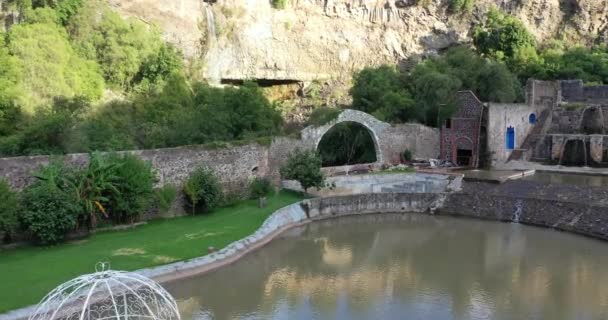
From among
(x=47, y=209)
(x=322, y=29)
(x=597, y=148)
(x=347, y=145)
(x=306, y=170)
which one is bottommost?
(x=47, y=209)

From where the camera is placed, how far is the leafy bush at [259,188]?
22469 millimetres

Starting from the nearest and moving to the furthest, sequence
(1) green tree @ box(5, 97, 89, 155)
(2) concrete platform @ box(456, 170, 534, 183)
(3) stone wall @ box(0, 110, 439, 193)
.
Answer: (3) stone wall @ box(0, 110, 439, 193)
(1) green tree @ box(5, 97, 89, 155)
(2) concrete platform @ box(456, 170, 534, 183)

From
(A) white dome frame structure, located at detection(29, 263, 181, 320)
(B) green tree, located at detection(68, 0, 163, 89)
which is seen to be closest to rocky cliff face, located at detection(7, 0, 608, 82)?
(B) green tree, located at detection(68, 0, 163, 89)

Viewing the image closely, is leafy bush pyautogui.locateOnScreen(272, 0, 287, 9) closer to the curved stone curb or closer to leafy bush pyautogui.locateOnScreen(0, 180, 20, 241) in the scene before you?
the curved stone curb

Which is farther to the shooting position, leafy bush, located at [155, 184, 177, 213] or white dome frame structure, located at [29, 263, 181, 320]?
leafy bush, located at [155, 184, 177, 213]

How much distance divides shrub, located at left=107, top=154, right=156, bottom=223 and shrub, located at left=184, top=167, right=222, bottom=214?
1.78 meters

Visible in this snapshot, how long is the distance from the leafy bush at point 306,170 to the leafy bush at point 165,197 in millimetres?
5337

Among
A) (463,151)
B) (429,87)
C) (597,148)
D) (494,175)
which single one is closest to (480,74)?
(429,87)

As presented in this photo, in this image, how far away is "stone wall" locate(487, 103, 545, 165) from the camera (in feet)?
101

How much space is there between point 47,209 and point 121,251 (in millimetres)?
2562

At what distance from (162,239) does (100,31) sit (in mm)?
18669

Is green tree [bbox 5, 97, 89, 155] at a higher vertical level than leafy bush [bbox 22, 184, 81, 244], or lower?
higher

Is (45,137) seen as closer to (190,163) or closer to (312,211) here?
(190,163)

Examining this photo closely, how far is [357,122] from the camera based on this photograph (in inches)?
1069
